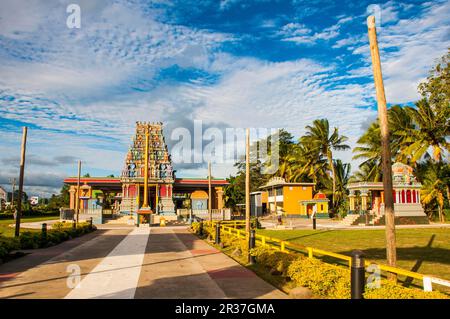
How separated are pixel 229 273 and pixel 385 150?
20.0 feet

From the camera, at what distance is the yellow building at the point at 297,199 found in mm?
52844

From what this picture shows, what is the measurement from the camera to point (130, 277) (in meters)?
11.2

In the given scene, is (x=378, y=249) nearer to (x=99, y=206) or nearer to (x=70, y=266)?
(x=70, y=266)

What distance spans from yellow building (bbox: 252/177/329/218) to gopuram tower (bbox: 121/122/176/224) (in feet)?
49.1

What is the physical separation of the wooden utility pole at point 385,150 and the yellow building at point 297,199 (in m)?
43.7

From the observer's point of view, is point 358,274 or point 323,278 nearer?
point 358,274

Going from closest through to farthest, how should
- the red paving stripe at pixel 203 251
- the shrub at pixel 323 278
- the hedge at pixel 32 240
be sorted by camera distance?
the shrub at pixel 323 278, the hedge at pixel 32 240, the red paving stripe at pixel 203 251

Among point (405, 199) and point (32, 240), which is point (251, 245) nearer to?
point (32, 240)

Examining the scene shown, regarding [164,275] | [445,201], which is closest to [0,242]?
[164,275]

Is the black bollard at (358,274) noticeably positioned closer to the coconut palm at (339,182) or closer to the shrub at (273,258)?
the shrub at (273,258)

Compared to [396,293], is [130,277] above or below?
below

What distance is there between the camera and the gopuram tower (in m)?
57.2

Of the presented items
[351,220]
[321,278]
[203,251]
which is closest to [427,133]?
[351,220]

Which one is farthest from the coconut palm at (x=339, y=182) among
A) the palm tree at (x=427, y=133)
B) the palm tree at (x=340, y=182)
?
the palm tree at (x=427, y=133)
